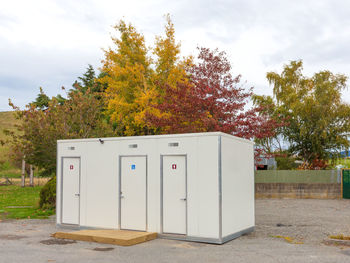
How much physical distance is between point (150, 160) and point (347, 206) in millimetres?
12538

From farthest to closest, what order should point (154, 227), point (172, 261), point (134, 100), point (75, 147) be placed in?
point (134, 100)
point (75, 147)
point (154, 227)
point (172, 261)

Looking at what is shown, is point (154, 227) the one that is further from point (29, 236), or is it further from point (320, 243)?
point (320, 243)

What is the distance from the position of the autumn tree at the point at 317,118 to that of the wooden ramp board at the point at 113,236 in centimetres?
2218

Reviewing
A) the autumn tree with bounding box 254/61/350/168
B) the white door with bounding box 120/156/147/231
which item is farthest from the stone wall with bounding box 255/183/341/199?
the white door with bounding box 120/156/147/231

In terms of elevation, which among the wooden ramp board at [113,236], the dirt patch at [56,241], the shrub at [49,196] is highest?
the shrub at [49,196]

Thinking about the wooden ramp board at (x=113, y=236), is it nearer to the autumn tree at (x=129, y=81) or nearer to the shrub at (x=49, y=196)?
the shrub at (x=49, y=196)

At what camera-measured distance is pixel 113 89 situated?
A: 2994 centimetres

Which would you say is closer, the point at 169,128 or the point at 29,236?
the point at 29,236

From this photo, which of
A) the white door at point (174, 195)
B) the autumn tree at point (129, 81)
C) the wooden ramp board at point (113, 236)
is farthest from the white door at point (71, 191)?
the autumn tree at point (129, 81)

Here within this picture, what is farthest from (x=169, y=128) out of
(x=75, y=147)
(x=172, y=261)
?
(x=172, y=261)

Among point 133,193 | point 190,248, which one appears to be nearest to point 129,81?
point 133,193

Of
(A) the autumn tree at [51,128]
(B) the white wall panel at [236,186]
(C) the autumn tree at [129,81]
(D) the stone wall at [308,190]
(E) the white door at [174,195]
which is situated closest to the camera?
(B) the white wall panel at [236,186]

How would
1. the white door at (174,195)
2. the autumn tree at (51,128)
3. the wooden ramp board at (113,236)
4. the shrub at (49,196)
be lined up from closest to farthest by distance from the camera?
the wooden ramp board at (113,236)
the white door at (174,195)
the shrub at (49,196)
the autumn tree at (51,128)

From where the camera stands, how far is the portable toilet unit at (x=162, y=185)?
10.5 meters
